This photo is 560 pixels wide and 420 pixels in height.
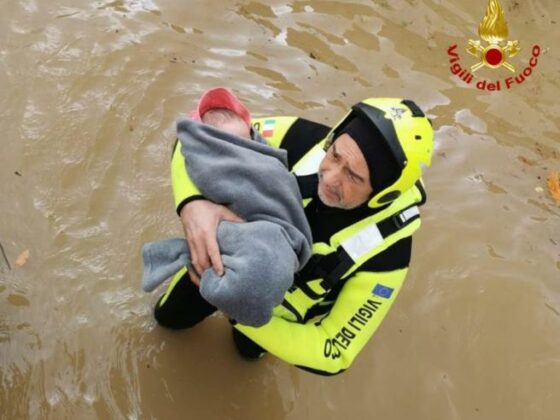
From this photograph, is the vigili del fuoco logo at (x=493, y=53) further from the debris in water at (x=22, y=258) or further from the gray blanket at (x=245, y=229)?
the debris in water at (x=22, y=258)

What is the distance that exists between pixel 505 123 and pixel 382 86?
974mm

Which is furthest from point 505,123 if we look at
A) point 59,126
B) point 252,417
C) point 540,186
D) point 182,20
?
point 59,126

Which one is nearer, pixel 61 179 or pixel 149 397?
pixel 149 397

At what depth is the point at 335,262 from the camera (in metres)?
2.19

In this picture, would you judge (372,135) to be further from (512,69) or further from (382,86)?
(512,69)

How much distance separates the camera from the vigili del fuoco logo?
15.0ft

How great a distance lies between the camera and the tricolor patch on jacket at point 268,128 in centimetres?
251

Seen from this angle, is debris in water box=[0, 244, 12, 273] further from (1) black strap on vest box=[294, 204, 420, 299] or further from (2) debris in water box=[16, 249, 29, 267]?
(1) black strap on vest box=[294, 204, 420, 299]

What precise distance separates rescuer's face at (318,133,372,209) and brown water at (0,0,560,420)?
1.23 meters

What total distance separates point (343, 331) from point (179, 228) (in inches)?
56.7

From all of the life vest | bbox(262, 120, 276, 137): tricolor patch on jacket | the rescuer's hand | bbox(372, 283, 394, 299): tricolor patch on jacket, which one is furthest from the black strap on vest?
bbox(262, 120, 276, 137): tricolor patch on jacket

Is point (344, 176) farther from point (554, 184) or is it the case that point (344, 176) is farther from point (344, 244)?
point (554, 184)

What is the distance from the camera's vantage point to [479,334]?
327cm

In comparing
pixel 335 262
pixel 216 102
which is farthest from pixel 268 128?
pixel 335 262
